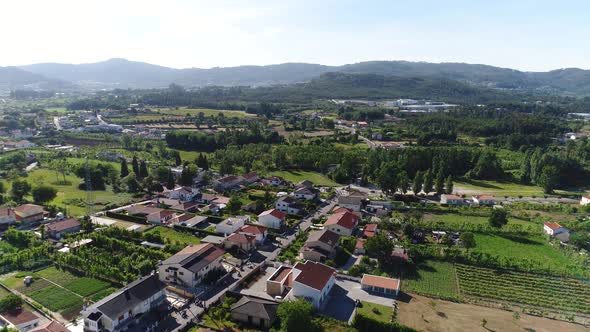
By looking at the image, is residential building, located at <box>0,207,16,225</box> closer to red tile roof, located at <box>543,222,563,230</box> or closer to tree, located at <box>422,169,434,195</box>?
tree, located at <box>422,169,434,195</box>

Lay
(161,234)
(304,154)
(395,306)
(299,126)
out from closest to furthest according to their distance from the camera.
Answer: (395,306) < (161,234) < (304,154) < (299,126)

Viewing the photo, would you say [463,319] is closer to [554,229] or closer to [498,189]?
[554,229]

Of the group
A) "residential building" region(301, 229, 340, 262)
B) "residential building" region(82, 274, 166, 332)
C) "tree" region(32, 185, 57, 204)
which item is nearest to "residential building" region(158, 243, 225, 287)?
"residential building" region(82, 274, 166, 332)

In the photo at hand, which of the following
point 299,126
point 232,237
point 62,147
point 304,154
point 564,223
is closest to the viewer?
point 232,237

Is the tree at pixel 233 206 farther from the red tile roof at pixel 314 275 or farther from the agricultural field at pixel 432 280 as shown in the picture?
the agricultural field at pixel 432 280

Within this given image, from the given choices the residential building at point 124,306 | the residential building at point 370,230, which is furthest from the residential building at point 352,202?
the residential building at point 124,306

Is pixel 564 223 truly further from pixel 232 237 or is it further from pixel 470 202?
pixel 232 237

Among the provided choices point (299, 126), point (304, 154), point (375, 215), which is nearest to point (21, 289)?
point (375, 215)
